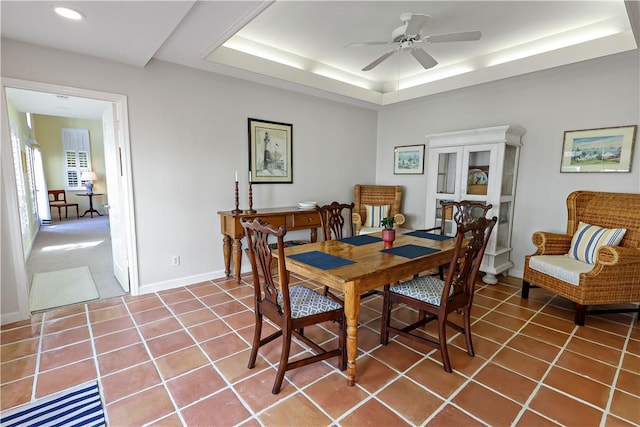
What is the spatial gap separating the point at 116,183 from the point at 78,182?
7449 mm

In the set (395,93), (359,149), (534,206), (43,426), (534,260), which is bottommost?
(43,426)

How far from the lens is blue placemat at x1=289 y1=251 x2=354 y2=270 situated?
6.39 feet

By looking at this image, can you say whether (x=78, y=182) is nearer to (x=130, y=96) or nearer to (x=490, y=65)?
(x=130, y=96)

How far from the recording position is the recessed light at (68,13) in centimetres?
197

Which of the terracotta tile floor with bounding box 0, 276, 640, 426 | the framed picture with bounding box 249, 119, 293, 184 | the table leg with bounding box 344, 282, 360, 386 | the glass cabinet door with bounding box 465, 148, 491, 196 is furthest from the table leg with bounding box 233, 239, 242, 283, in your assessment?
the glass cabinet door with bounding box 465, 148, 491, 196

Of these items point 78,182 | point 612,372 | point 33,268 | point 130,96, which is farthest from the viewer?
point 78,182

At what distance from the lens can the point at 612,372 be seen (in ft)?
6.57

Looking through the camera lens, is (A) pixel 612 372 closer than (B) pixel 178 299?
Yes

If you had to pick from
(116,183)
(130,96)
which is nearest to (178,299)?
(116,183)

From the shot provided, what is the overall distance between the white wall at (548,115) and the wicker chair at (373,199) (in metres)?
1.02

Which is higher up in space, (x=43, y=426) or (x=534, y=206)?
(x=534, y=206)

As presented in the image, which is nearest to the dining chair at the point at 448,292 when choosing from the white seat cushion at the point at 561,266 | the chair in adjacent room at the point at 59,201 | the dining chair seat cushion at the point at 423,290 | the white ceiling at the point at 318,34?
the dining chair seat cushion at the point at 423,290

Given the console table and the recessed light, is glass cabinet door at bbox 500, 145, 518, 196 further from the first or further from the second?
the recessed light

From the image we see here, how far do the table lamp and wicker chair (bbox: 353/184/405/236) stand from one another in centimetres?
785
